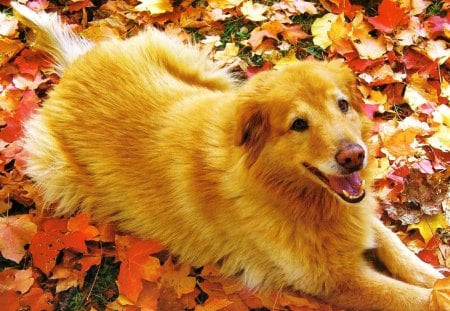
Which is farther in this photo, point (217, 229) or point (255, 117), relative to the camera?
point (217, 229)

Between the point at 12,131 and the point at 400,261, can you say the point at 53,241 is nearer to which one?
the point at 12,131

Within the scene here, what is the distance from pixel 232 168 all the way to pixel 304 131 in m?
0.49

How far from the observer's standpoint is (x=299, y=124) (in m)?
2.61

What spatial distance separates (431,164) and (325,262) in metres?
1.22

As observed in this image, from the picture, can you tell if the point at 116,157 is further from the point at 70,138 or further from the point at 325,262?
the point at 325,262

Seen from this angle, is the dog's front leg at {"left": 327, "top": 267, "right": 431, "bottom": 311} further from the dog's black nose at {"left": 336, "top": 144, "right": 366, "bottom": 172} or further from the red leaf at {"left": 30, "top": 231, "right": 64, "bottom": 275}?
the red leaf at {"left": 30, "top": 231, "right": 64, "bottom": 275}

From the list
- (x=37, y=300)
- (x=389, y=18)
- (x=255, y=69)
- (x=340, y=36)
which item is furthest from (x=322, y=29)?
(x=37, y=300)

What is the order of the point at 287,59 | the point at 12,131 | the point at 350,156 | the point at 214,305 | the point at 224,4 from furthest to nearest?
1. the point at 224,4
2. the point at 287,59
3. the point at 12,131
4. the point at 214,305
5. the point at 350,156

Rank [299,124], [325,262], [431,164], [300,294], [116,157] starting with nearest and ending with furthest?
[299,124] < [325,262] < [300,294] < [116,157] < [431,164]

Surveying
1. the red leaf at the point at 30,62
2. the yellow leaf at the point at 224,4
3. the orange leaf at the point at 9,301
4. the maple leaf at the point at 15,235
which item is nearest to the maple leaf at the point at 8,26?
the red leaf at the point at 30,62

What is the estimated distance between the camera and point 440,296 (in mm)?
2773

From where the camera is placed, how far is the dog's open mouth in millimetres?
2627

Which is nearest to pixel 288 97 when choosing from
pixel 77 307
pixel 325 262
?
pixel 325 262

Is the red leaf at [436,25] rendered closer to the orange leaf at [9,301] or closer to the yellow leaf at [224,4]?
the yellow leaf at [224,4]
